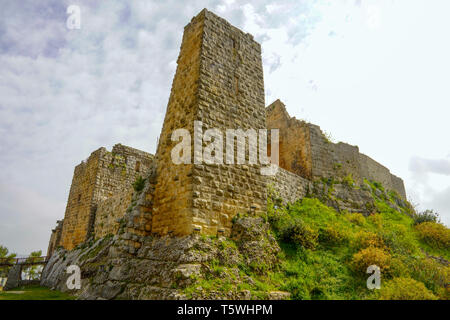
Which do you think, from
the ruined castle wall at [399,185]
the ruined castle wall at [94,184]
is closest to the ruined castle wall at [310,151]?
the ruined castle wall at [399,185]

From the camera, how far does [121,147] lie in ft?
57.7

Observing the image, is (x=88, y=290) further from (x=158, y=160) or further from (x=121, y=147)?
(x=121, y=147)

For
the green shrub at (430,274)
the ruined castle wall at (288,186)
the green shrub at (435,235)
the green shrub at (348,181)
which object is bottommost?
the green shrub at (430,274)

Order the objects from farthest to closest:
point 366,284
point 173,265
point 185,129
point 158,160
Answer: point 158,160 < point 185,129 < point 366,284 < point 173,265

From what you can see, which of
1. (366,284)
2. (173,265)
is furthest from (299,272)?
(173,265)

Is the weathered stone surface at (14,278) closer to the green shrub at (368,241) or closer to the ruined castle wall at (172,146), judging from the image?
the ruined castle wall at (172,146)

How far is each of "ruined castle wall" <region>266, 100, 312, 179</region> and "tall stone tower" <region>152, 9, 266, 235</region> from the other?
19.9ft

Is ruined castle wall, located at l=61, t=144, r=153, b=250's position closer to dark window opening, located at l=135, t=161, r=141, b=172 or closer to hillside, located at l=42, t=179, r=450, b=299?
dark window opening, located at l=135, t=161, r=141, b=172

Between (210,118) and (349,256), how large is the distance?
5605 mm

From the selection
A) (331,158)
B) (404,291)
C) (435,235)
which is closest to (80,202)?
(331,158)

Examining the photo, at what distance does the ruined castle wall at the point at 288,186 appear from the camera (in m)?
10.6

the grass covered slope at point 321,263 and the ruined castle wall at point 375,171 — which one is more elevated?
the ruined castle wall at point 375,171

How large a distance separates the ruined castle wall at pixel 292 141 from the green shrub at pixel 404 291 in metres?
7.54

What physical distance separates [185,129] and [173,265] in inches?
136
